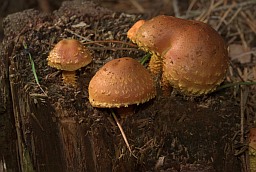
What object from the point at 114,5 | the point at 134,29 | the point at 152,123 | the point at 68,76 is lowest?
the point at 114,5

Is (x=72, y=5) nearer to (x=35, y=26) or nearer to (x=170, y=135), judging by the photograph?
(x=35, y=26)

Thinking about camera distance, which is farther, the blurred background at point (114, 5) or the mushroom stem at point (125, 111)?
the blurred background at point (114, 5)

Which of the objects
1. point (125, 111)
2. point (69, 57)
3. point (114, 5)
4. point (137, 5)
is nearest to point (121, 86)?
point (125, 111)

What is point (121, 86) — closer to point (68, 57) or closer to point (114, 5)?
point (68, 57)

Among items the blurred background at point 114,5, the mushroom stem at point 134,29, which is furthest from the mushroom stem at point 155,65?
the blurred background at point 114,5

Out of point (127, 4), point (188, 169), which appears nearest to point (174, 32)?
point (188, 169)

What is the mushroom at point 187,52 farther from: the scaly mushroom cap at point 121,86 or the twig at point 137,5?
the twig at point 137,5

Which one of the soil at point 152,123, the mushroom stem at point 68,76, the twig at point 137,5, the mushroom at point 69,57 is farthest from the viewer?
the twig at point 137,5
